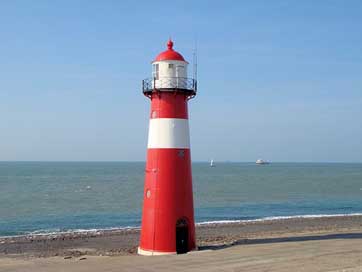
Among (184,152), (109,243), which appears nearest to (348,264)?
(184,152)

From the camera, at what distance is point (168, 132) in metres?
16.4

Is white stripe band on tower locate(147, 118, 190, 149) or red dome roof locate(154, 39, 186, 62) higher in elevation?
red dome roof locate(154, 39, 186, 62)

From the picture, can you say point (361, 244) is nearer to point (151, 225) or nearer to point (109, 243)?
point (151, 225)

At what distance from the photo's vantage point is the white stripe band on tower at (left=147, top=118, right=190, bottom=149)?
16359mm

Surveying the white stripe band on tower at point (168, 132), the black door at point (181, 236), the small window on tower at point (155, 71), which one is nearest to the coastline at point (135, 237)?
the black door at point (181, 236)

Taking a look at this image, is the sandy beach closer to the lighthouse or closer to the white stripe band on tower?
the lighthouse

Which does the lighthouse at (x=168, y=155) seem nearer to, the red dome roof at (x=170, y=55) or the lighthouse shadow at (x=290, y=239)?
the red dome roof at (x=170, y=55)

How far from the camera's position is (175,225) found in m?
16.5

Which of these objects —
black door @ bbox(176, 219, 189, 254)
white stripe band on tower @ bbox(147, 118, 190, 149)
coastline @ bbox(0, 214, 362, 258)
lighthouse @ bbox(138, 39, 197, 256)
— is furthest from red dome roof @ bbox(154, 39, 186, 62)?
coastline @ bbox(0, 214, 362, 258)

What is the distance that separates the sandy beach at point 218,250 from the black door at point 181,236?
0.41m

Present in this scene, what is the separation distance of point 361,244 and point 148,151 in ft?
27.7

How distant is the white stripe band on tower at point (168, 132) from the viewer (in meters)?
16.4

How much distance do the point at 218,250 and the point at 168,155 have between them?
3.90 meters

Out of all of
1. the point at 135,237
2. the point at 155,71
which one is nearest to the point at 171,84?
the point at 155,71
